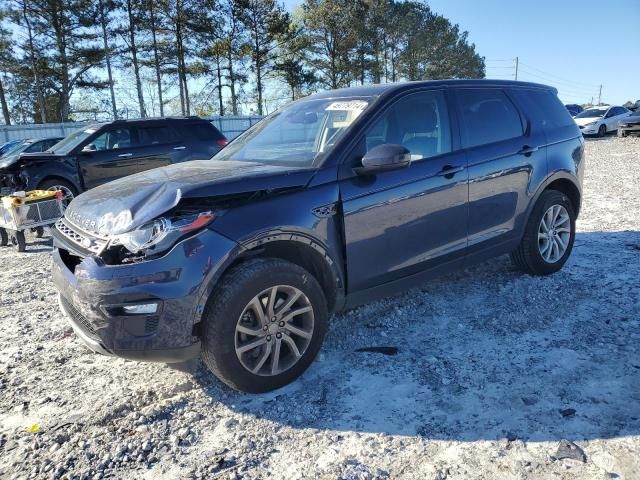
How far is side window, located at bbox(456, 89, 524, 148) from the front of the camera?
4211 mm

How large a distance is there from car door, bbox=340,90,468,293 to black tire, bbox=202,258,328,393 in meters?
0.48

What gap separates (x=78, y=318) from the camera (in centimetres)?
305

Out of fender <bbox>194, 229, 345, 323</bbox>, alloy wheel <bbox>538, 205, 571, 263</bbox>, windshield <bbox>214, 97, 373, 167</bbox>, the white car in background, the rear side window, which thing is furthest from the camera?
the white car in background

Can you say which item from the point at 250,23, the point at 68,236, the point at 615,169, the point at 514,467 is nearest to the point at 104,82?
the point at 250,23

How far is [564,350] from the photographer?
3580 millimetres

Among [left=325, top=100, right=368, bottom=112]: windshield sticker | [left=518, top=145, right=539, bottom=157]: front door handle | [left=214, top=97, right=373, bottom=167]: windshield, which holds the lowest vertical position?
[left=518, top=145, right=539, bottom=157]: front door handle

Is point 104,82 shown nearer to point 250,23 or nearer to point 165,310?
point 250,23

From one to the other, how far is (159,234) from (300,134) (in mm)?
1572

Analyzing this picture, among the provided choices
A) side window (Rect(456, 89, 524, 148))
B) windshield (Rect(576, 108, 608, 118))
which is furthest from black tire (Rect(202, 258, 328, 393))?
windshield (Rect(576, 108, 608, 118))

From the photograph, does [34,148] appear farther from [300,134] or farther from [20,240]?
[300,134]

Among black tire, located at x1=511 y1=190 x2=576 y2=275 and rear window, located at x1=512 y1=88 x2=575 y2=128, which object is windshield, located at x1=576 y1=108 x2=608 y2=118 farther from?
black tire, located at x1=511 y1=190 x2=576 y2=275

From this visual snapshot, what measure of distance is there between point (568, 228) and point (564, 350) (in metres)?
1.92

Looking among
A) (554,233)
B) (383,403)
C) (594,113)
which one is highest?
(594,113)

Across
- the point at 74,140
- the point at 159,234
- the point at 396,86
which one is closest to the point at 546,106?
the point at 396,86
